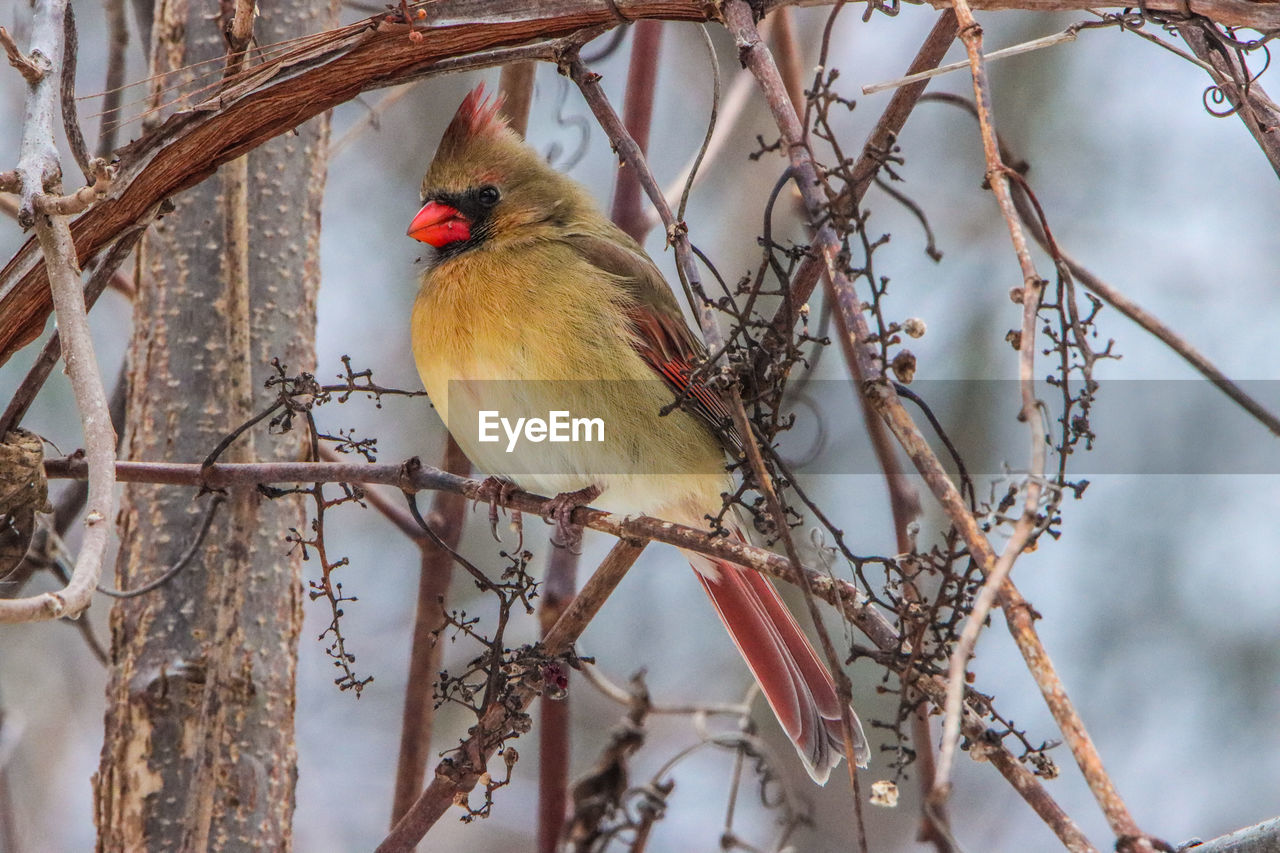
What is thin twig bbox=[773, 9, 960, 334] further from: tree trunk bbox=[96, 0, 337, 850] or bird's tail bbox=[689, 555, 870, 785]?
tree trunk bbox=[96, 0, 337, 850]

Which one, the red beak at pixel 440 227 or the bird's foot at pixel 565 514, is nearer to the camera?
the bird's foot at pixel 565 514

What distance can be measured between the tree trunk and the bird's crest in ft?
1.39

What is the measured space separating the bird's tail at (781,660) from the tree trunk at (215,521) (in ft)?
2.77

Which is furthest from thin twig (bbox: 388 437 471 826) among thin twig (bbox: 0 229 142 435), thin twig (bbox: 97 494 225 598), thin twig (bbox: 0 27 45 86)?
thin twig (bbox: 0 27 45 86)

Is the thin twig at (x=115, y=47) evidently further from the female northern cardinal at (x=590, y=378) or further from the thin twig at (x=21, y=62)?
the thin twig at (x=21, y=62)

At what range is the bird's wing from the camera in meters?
2.46

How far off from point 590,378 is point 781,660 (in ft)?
2.30

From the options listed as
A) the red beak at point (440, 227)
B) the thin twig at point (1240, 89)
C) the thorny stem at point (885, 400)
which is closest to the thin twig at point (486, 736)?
the thorny stem at point (885, 400)

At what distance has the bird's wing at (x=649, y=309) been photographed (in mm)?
2457

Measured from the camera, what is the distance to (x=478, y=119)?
2787 mm

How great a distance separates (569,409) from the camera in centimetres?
239

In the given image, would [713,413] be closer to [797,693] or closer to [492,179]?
[797,693]

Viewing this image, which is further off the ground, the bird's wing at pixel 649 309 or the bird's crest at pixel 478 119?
the bird's crest at pixel 478 119

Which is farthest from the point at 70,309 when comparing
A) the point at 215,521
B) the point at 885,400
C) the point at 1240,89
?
the point at 1240,89
